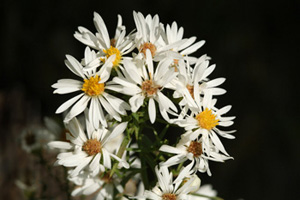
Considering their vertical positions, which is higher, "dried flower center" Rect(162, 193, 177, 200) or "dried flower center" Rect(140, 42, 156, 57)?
"dried flower center" Rect(140, 42, 156, 57)

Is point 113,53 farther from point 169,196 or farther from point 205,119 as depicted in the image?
point 169,196

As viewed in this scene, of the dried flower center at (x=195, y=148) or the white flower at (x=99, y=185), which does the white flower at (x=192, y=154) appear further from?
the white flower at (x=99, y=185)

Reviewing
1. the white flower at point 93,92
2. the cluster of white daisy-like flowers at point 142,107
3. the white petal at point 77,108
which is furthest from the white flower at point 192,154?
the white petal at point 77,108

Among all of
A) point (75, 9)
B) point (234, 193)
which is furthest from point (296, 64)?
point (75, 9)

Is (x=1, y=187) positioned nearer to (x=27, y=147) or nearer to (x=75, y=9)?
(x=27, y=147)

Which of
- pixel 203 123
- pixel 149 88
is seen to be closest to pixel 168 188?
pixel 203 123

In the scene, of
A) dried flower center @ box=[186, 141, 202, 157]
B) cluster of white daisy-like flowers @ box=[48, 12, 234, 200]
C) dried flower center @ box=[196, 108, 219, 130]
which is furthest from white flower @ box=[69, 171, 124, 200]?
dried flower center @ box=[196, 108, 219, 130]

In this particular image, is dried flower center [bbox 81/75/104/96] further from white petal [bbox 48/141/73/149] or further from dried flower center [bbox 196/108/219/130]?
dried flower center [bbox 196/108/219/130]
